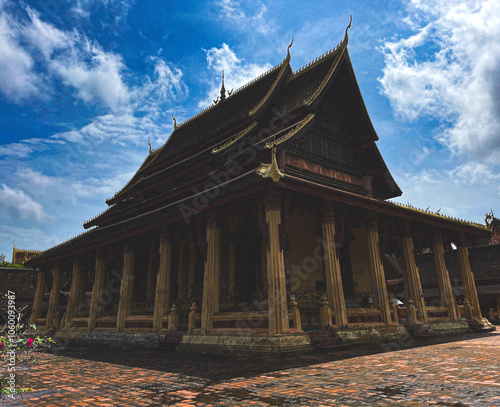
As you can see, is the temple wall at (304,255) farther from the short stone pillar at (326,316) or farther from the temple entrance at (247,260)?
the short stone pillar at (326,316)

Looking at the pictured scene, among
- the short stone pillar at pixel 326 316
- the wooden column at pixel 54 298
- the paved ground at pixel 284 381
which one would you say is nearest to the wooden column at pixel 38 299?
the wooden column at pixel 54 298

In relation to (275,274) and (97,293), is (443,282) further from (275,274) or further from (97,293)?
(97,293)

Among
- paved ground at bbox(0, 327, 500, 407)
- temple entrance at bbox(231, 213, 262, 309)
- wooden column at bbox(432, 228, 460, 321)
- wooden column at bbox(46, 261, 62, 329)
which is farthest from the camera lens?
wooden column at bbox(46, 261, 62, 329)

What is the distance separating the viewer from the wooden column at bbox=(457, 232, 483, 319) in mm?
16375

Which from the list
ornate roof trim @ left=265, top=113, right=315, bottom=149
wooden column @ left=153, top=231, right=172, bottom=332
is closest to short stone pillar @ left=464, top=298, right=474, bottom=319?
ornate roof trim @ left=265, top=113, right=315, bottom=149

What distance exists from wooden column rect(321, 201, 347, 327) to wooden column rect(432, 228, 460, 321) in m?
6.93

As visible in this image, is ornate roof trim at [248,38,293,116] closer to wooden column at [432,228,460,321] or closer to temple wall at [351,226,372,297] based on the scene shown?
temple wall at [351,226,372,297]

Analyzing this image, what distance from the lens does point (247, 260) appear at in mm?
14273

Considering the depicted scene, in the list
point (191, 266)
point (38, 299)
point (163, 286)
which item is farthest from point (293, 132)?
point (38, 299)

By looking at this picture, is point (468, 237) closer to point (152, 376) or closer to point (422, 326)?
point (422, 326)

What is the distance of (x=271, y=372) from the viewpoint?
6.68 metres

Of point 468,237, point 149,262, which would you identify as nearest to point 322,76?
point 468,237

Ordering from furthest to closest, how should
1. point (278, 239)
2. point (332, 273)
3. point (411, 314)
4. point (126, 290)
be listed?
1. point (126, 290)
2. point (411, 314)
3. point (332, 273)
4. point (278, 239)

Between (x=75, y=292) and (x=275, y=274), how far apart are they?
1389 cm
